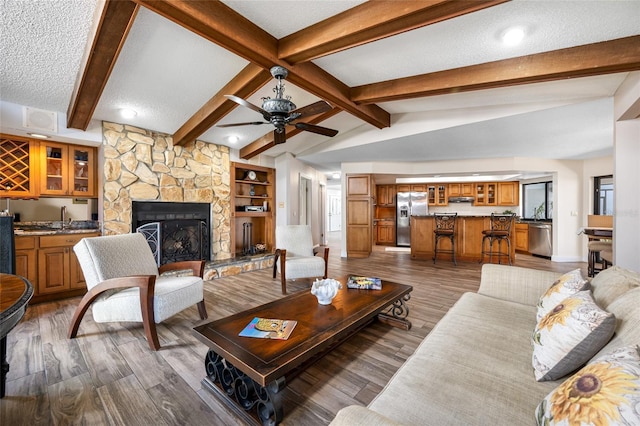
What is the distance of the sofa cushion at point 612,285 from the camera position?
1.34 meters

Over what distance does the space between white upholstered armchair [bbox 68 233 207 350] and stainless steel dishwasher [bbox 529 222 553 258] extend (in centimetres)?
733

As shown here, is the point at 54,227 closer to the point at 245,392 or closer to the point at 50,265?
the point at 50,265

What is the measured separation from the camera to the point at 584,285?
146 cm

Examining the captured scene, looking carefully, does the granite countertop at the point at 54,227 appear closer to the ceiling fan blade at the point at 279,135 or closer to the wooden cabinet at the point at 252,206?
the wooden cabinet at the point at 252,206

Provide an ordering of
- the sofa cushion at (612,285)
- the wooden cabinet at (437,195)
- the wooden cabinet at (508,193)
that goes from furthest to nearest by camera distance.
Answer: the wooden cabinet at (437,195), the wooden cabinet at (508,193), the sofa cushion at (612,285)

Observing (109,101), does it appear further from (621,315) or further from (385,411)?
(621,315)

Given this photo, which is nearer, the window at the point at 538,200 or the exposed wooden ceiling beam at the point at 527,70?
the exposed wooden ceiling beam at the point at 527,70

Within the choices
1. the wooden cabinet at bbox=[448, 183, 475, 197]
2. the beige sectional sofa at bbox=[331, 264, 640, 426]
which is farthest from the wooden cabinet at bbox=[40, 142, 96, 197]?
the wooden cabinet at bbox=[448, 183, 475, 197]

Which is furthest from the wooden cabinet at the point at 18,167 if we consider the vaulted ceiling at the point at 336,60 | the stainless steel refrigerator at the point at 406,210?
the stainless steel refrigerator at the point at 406,210

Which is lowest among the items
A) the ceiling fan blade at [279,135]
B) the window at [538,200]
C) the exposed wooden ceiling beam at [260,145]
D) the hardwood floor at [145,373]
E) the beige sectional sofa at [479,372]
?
the hardwood floor at [145,373]

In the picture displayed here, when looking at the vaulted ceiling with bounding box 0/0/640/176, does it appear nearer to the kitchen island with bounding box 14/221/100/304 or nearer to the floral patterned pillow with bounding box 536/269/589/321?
the kitchen island with bounding box 14/221/100/304

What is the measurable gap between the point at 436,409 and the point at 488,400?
23cm

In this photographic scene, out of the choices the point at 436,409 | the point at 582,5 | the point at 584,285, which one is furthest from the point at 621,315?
the point at 582,5

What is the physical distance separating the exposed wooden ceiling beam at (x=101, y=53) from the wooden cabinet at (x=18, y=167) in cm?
83
